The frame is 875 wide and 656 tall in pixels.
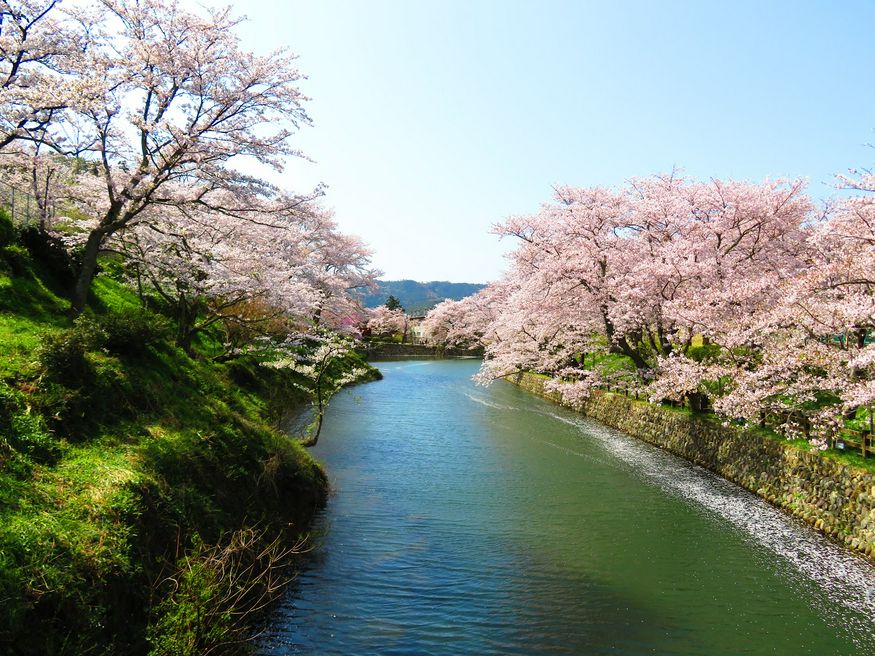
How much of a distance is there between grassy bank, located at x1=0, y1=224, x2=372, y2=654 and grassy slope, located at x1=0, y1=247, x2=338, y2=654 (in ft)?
0.08

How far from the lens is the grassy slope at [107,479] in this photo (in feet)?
17.9

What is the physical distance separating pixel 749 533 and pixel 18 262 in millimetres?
20013

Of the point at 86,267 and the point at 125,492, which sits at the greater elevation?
the point at 86,267

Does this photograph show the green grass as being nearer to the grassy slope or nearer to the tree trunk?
the grassy slope

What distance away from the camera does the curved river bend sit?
8344 mm

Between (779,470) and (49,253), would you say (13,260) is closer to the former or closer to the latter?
(49,253)

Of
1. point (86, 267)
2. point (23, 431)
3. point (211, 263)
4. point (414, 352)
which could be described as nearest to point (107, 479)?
point (23, 431)

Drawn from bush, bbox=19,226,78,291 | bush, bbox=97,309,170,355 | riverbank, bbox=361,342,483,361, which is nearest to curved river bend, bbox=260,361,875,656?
bush, bbox=97,309,170,355

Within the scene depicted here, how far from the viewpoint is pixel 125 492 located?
23.5 feet

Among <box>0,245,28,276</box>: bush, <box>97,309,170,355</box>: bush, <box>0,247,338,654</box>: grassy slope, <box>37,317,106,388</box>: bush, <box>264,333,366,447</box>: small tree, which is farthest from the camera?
<box>264,333,366,447</box>: small tree

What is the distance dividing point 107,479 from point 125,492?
1.07 ft

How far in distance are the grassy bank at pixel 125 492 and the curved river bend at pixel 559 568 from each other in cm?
156

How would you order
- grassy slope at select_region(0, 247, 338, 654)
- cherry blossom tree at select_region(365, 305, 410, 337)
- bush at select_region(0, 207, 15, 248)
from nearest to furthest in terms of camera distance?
1. grassy slope at select_region(0, 247, 338, 654)
2. bush at select_region(0, 207, 15, 248)
3. cherry blossom tree at select_region(365, 305, 410, 337)

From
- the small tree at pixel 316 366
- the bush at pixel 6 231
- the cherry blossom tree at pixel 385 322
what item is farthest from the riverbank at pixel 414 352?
the bush at pixel 6 231
